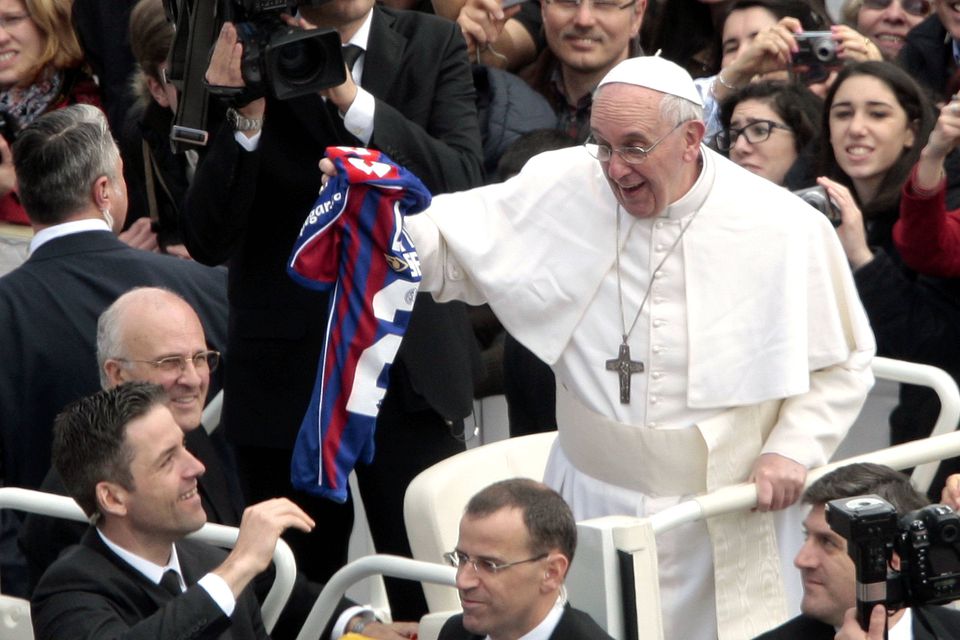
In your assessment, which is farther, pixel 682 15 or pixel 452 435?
pixel 682 15

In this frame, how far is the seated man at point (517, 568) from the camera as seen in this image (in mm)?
4043

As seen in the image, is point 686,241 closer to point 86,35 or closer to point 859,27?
point 859,27

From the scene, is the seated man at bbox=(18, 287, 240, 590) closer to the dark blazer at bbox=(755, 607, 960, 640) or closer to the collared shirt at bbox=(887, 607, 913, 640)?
the dark blazer at bbox=(755, 607, 960, 640)

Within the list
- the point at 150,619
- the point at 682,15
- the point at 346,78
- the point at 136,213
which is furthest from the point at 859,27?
the point at 150,619

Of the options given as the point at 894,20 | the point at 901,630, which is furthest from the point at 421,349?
the point at 894,20

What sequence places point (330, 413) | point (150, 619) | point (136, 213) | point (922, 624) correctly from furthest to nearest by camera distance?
point (136, 213) < point (330, 413) < point (922, 624) < point (150, 619)

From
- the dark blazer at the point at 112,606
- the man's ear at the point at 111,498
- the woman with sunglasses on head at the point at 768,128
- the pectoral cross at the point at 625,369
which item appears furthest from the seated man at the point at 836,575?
the woman with sunglasses on head at the point at 768,128

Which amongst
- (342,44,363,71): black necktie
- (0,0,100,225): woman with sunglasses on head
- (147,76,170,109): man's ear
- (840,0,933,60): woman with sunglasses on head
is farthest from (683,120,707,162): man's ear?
(0,0,100,225): woman with sunglasses on head

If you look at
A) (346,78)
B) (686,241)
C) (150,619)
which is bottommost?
(150,619)

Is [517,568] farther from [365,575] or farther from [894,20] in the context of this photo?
→ [894,20]

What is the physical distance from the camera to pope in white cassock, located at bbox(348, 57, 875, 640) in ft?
15.2

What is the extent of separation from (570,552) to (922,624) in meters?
0.78

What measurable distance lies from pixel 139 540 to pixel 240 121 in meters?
1.18

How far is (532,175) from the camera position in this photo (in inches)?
190
